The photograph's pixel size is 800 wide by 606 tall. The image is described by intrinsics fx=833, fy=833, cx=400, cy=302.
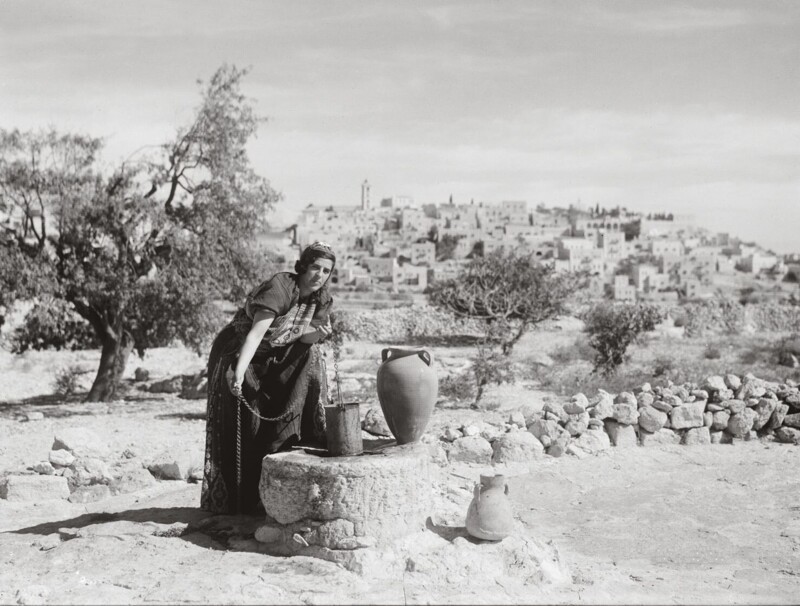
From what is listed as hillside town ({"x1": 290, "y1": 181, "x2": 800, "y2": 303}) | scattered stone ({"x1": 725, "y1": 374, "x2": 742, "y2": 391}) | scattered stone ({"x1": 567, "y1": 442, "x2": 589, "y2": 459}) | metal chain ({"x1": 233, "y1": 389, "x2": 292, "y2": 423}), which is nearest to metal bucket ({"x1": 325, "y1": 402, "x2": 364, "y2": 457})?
metal chain ({"x1": 233, "y1": 389, "x2": 292, "y2": 423})

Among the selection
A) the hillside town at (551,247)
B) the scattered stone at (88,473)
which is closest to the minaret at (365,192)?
the hillside town at (551,247)

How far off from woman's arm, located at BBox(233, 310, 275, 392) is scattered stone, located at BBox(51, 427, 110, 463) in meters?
3.85

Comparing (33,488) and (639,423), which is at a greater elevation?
(639,423)

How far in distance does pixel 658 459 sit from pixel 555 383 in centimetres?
528

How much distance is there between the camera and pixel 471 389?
12.6 meters

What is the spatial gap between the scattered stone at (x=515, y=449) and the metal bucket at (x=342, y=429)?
3654 millimetres

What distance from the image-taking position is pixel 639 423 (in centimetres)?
962

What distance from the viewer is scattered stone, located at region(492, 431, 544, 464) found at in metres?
8.67

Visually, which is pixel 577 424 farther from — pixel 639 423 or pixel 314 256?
pixel 314 256

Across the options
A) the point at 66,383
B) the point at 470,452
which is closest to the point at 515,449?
the point at 470,452

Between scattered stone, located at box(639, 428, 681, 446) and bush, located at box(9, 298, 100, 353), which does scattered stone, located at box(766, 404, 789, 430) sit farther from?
bush, located at box(9, 298, 100, 353)

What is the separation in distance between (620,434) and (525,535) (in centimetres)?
427

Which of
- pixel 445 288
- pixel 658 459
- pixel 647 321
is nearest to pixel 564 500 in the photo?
pixel 658 459

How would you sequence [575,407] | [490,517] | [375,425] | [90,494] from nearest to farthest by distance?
[490,517]
[90,494]
[375,425]
[575,407]
